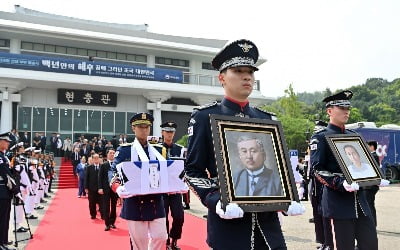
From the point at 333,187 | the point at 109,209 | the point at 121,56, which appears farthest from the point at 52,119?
the point at 333,187

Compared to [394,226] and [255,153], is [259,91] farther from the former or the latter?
[255,153]

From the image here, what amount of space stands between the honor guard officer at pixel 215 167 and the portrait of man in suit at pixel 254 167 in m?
0.19

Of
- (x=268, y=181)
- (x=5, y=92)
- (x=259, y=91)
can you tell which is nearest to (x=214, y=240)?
(x=268, y=181)

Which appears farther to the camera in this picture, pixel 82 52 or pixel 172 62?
pixel 172 62

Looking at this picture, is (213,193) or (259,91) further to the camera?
(259,91)

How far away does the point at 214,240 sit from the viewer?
103 inches

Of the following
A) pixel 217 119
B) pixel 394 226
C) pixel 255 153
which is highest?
pixel 217 119

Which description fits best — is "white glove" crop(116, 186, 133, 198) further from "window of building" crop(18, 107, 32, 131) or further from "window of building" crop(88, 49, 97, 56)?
"window of building" crop(88, 49, 97, 56)

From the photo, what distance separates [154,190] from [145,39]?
27.7m

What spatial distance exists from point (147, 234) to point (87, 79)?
23243 mm

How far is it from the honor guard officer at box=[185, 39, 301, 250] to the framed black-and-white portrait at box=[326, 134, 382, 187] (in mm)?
1554

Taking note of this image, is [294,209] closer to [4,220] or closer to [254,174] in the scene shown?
[254,174]

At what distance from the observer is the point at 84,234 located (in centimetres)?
873

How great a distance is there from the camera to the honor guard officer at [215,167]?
2.54 metres
